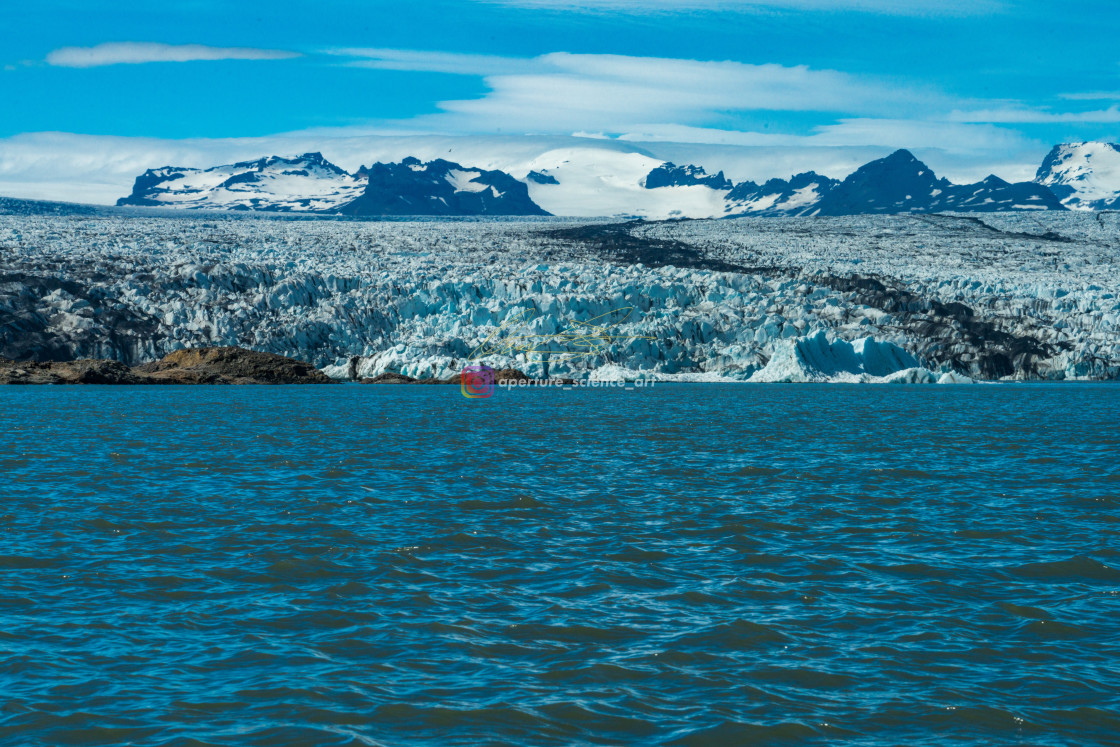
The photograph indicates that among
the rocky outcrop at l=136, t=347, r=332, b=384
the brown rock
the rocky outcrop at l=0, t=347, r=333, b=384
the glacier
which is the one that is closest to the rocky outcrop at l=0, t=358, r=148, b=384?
the rocky outcrop at l=0, t=347, r=333, b=384

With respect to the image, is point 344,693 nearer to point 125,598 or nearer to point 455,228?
point 125,598

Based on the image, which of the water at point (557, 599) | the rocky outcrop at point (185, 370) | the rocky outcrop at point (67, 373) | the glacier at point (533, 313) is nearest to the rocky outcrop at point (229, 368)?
the rocky outcrop at point (185, 370)

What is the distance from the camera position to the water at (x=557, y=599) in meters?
7.07

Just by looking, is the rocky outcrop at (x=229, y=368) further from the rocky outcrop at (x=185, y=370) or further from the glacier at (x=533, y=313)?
the glacier at (x=533, y=313)

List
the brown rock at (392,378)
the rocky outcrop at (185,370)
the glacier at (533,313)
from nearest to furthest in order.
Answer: the rocky outcrop at (185,370) → the glacier at (533,313) → the brown rock at (392,378)

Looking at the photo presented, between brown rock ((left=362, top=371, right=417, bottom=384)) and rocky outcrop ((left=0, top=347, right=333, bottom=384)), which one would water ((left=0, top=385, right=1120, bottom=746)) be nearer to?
rocky outcrop ((left=0, top=347, right=333, bottom=384))

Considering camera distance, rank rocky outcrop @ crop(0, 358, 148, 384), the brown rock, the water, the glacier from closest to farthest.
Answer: the water, rocky outcrop @ crop(0, 358, 148, 384), the glacier, the brown rock

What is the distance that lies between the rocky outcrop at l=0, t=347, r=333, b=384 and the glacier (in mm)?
1462

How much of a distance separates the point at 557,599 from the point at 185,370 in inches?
2072

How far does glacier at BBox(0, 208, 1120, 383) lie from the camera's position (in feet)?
197

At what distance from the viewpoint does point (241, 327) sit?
61406 millimetres

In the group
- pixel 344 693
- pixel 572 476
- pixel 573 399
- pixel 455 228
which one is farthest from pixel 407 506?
pixel 455 228

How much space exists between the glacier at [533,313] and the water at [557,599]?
38.7m

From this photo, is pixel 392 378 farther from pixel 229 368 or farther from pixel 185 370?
pixel 185 370
